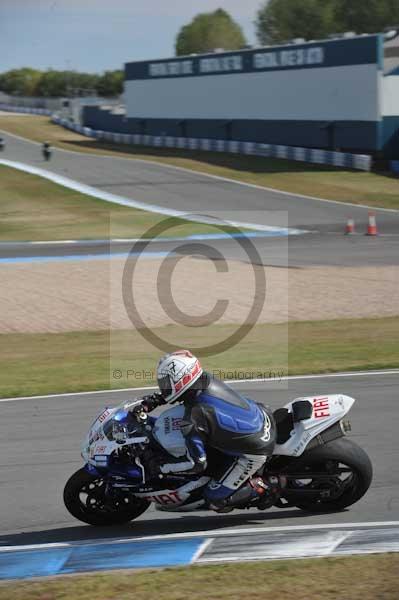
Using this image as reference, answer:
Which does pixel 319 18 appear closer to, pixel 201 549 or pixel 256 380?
pixel 256 380

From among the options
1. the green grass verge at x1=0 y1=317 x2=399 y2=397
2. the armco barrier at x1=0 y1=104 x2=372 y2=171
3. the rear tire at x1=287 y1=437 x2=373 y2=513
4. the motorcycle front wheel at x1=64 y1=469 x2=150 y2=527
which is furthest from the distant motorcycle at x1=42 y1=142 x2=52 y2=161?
the rear tire at x1=287 y1=437 x2=373 y2=513

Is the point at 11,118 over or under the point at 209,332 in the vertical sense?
over

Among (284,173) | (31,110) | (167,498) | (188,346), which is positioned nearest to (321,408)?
(167,498)

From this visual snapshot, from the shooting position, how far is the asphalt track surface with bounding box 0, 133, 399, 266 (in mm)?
29188

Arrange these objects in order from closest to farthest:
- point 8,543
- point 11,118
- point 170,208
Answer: point 8,543
point 170,208
point 11,118

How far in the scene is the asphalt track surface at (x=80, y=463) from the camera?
27.0 ft

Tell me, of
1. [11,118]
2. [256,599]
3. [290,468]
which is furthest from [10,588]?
[11,118]

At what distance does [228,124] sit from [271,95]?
5420 millimetres

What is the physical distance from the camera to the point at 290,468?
8.30 metres

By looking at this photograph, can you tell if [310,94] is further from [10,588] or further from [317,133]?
[10,588]

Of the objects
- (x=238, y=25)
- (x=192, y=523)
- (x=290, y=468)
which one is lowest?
(x=192, y=523)

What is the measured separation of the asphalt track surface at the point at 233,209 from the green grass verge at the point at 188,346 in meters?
9.44

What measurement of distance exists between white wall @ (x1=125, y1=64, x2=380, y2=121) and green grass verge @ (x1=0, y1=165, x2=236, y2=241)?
1844 cm

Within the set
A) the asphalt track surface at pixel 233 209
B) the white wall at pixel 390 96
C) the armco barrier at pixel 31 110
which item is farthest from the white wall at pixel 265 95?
the armco barrier at pixel 31 110
